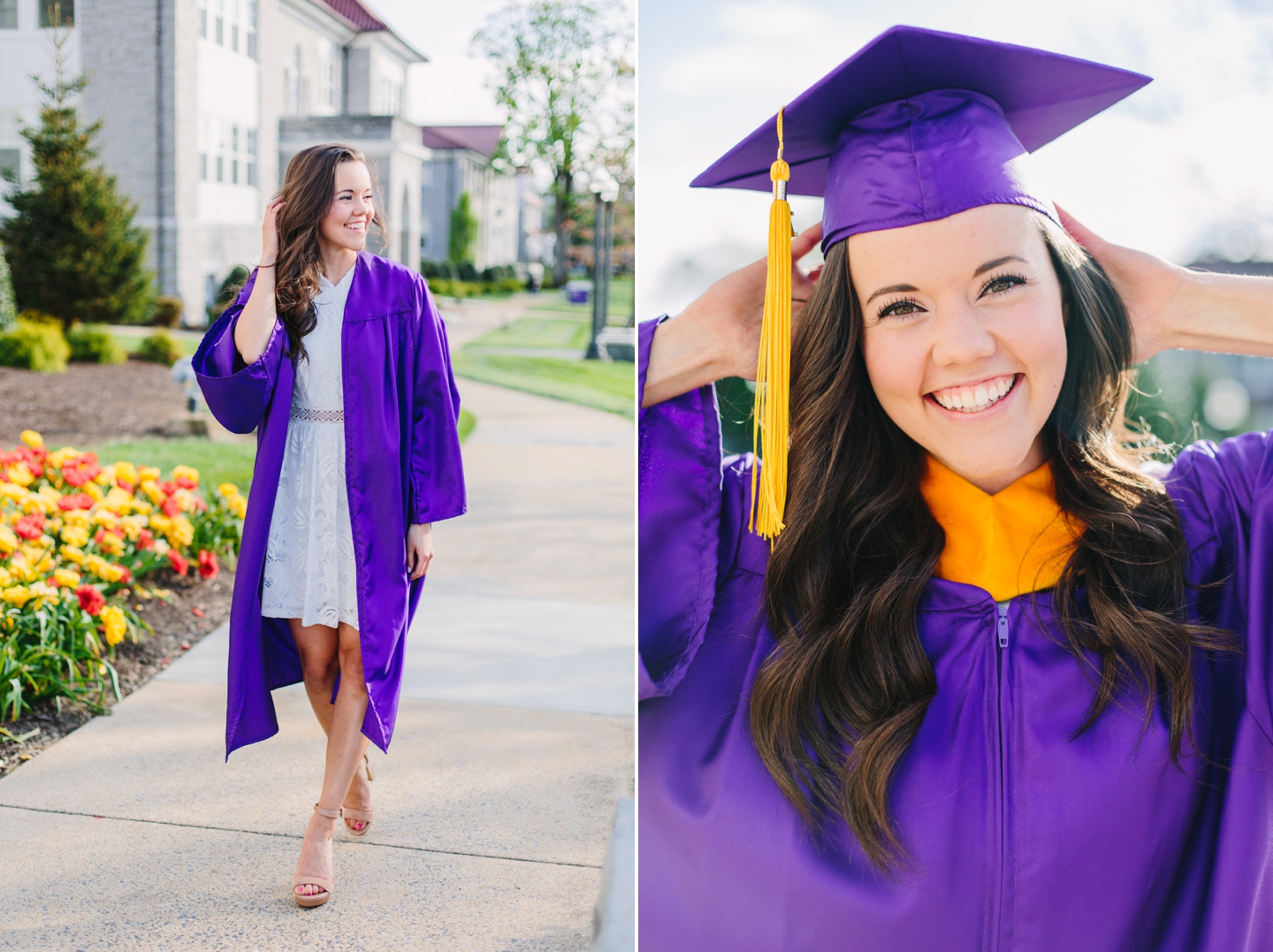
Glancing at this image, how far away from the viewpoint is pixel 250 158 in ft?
30.3

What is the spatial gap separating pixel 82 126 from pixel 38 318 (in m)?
1.58

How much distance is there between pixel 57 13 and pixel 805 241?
800cm

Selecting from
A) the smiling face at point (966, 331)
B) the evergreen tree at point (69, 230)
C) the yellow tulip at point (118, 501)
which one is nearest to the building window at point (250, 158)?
the evergreen tree at point (69, 230)

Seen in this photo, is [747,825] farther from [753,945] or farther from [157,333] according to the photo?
[157,333]

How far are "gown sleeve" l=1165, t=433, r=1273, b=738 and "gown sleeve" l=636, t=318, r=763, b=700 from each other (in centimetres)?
58

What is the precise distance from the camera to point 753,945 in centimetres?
149

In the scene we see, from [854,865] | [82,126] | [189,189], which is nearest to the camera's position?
[854,865]

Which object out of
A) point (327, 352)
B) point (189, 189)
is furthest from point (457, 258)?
point (327, 352)

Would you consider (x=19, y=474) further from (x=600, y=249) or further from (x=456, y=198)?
(x=456, y=198)

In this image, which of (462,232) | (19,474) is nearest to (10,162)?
(19,474)

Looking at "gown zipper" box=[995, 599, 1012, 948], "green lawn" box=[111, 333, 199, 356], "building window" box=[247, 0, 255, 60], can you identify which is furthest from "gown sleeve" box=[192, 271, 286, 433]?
"building window" box=[247, 0, 255, 60]

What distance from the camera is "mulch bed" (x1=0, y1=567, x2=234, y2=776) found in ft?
10.1

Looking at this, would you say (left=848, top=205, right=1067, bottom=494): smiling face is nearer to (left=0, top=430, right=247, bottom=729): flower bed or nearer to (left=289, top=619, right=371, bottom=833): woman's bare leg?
(left=289, top=619, right=371, bottom=833): woman's bare leg

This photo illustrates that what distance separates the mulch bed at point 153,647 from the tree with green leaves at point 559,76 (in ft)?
25.3
